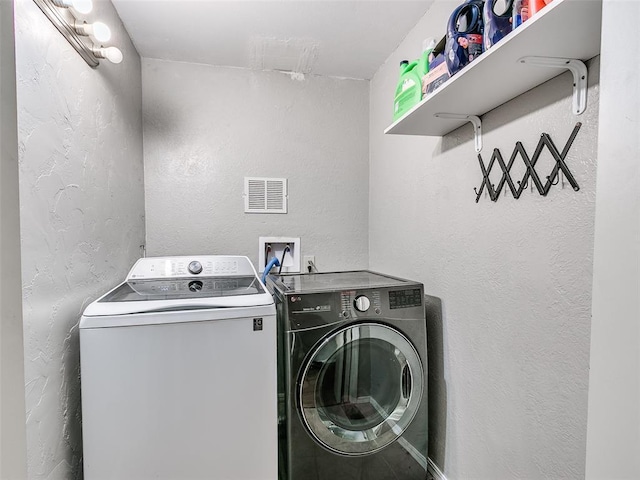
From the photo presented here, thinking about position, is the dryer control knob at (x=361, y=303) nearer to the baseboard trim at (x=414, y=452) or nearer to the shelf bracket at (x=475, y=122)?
the baseboard trim at (x=414, y=452)

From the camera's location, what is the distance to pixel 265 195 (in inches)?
90.4

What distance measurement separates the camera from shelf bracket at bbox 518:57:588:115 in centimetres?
89

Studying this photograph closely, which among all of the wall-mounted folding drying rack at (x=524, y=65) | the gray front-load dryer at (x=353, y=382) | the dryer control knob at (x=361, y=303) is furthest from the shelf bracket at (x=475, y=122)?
the dryer control knob at (x=361, y=303)

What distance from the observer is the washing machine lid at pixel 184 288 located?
1264 millimetres

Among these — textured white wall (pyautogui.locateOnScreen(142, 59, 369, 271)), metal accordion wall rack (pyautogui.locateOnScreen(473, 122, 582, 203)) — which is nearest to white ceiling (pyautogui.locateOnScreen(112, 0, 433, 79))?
textured white wall (pyautogui.locateOnScreen(142, 59, 369, 271))

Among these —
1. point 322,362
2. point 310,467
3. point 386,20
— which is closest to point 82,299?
point 322,362

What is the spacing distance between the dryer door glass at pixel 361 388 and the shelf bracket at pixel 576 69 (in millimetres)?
1083

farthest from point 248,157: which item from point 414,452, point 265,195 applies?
point 414,452

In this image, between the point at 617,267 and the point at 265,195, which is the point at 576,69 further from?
the point at 265,195

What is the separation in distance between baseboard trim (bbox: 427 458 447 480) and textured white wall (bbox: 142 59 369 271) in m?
1.25

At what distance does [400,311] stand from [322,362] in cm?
43

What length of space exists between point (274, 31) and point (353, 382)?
1.89m

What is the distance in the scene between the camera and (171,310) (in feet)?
4.19

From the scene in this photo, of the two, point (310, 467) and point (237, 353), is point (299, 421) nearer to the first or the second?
point (310, 467)
